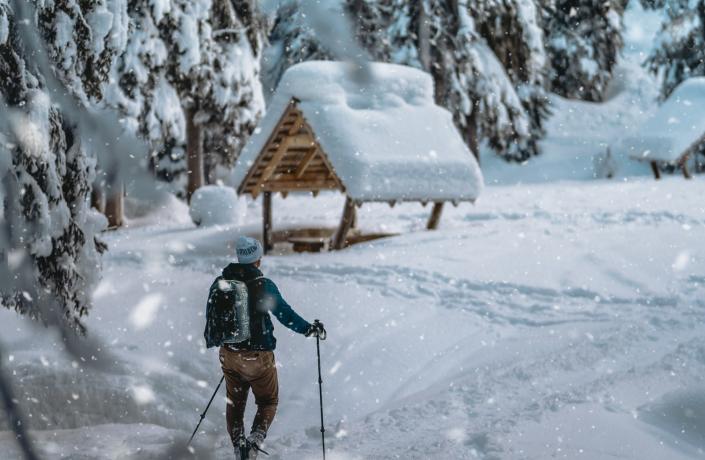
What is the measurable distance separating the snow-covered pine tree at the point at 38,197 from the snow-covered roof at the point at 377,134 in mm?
5579

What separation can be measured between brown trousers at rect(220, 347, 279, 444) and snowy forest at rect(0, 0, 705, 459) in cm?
51

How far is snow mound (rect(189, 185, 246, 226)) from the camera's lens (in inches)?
736

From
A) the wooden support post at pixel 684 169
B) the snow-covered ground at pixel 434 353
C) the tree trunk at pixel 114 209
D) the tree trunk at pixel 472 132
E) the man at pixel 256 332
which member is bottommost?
the tree trunk at pixel 114 209

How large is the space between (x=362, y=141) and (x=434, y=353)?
518cm

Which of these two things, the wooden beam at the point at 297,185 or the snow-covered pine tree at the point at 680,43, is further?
the snow-covered pine tree at the point at 680,43

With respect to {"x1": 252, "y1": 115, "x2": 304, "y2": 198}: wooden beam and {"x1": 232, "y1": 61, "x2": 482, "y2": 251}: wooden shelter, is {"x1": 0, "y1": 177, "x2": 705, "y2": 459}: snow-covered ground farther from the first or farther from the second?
{"x1": 252, "y1": 115, "x2": 304, "y2": 198}: wooden beam

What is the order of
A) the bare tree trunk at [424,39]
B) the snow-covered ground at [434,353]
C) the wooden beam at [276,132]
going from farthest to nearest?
the bare tree trunk at [424,39]
the wooden beam at [276,132]
the snow-covered ground at [434,353]

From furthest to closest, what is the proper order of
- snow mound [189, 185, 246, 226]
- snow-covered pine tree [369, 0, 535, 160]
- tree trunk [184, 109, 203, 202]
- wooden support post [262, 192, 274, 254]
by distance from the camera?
1. snow-covered pine tree [369, 0, 535, 160]
2. tree trunk [184, 109, 203, 202]
3. snow mound [189, 185, 246, 226]
4. wooden support post [262, 192, 274, 254]

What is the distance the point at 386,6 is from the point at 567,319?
57.1 ft

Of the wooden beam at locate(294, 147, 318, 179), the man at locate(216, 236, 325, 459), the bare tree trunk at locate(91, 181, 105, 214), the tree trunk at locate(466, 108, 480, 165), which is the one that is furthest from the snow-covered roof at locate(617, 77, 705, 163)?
the man at locate(216, 236, 325, 459)

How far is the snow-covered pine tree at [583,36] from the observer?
30828 mm

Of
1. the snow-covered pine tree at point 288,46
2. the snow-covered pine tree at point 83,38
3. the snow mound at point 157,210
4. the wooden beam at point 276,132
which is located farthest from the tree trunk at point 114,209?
the snow-covered pine tree at point 83,38

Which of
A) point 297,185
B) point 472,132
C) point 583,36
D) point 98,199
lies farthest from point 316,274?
point 583,36

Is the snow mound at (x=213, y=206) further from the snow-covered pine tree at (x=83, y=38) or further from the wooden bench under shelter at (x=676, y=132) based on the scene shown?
the wooden bench under shelter at (x=676, y=132)
